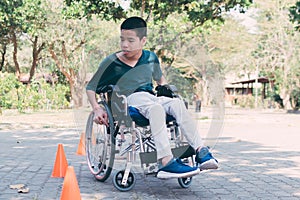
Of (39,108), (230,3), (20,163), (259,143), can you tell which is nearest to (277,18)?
(39,108)

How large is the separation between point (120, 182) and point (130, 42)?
130 cm

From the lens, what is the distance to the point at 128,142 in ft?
15.3

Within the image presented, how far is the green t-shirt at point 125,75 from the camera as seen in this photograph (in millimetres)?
4727

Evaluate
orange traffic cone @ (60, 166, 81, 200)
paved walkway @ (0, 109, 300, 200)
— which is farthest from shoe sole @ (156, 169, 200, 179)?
orange traffic cone @ (60, 166, 81, 200)

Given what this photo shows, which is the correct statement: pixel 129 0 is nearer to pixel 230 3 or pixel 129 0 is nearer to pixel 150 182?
pixel 230 3

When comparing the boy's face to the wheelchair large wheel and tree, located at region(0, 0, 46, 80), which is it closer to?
the wheelchair large wheel

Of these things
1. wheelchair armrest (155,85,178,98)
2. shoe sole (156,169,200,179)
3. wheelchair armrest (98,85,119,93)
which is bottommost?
shoe sole (156,169,200,179)

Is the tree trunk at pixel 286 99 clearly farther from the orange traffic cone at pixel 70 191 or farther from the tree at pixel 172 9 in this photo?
the orange traffic cone at pixel 70 191

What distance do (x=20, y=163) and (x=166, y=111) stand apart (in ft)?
9.30

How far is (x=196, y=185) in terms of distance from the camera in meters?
4.95

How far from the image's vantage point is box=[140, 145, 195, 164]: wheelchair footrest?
14.6 feet

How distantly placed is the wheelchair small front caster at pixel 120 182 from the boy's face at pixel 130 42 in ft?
3.69

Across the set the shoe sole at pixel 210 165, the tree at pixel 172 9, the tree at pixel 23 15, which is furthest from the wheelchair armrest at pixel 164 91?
the tree at pixel 23 15

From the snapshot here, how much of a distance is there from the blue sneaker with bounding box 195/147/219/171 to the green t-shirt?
809mm
